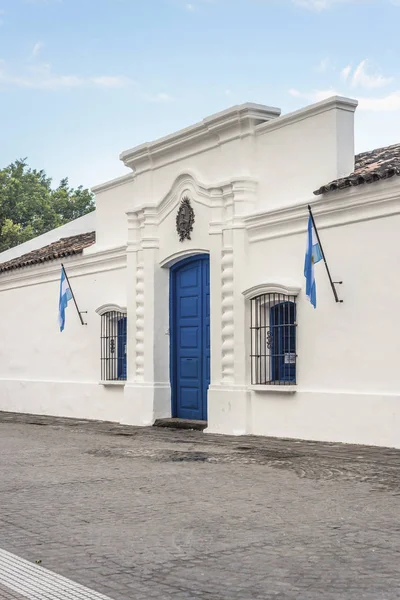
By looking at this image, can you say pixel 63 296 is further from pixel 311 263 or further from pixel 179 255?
pixel 311 263

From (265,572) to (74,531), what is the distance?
1858mm

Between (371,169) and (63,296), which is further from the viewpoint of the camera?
(63,296)

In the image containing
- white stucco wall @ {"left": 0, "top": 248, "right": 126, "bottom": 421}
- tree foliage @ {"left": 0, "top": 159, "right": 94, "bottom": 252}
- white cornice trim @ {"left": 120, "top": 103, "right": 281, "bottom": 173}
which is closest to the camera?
white cornice trim @ {"left": 120, "top": 103, "right": 281, "bottom": 173}

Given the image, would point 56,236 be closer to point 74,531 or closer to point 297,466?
point 297,466

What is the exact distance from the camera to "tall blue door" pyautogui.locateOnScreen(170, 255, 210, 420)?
1581 cm

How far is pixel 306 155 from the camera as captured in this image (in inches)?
541

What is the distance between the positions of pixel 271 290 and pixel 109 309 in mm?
5330

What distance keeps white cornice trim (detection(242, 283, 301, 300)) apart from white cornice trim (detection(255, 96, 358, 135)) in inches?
99.3

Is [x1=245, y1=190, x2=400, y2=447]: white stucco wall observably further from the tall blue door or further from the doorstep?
the tall blue door

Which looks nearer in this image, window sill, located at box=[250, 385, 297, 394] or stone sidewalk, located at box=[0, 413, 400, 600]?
stone sidewalk, located at box=[0, 413, 400, 600]

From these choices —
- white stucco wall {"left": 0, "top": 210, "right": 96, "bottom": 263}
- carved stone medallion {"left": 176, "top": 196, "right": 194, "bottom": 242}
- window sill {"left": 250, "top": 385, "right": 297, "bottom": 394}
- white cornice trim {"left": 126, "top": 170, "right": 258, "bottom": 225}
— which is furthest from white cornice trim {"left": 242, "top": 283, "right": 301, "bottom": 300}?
white stucco wall {"left": 0, "top": 210, "right": 96, "bottom": 263}

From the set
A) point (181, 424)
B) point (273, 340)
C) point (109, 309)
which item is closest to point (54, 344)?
point (109, 309)

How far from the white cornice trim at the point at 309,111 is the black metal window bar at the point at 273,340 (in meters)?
2.67

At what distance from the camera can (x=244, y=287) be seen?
47.9ft
